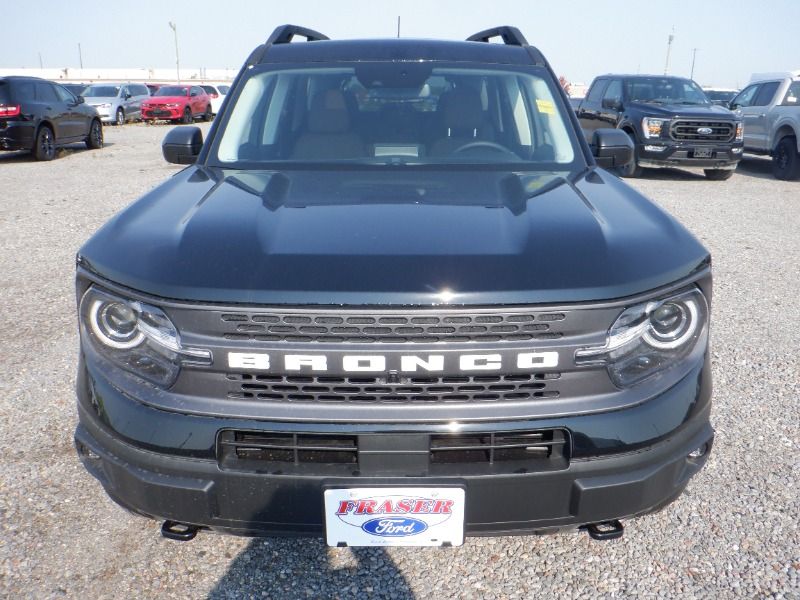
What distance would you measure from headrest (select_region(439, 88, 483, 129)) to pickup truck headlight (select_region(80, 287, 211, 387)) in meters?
1.81

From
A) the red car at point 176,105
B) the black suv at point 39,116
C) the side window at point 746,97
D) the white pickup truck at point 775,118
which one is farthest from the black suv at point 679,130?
the red car at point 176,105

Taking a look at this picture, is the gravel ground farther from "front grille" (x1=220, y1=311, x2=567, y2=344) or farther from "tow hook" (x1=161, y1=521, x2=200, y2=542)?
"front grille" (x1=220, y1=311, x2=567, y2=344)

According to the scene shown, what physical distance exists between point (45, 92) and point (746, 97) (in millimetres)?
14634

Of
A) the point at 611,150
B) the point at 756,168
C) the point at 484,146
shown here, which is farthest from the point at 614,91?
the point at 484,146

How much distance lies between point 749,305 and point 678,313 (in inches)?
161

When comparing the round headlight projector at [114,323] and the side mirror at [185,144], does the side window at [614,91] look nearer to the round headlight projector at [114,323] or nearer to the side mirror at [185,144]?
the side mirror at [185,144]

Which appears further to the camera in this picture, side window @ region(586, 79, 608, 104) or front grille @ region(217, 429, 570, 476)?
side window @ region(586, 79, 608, 104)

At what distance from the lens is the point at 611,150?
3480 millimetres

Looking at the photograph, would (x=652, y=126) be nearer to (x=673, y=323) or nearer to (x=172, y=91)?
(x=673, y=323)

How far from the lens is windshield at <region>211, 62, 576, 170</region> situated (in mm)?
3121

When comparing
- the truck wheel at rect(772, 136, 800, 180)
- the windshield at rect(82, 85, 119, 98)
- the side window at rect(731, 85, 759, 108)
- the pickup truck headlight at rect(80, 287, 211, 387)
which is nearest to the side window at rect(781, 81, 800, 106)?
the truck wheel at rect(772, 136, 800, 180)

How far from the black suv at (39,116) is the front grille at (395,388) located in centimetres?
1408

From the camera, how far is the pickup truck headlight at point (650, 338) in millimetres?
1891

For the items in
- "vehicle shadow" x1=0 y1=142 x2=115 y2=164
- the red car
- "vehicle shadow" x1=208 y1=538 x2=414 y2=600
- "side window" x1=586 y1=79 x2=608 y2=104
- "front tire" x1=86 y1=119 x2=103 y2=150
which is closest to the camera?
"vehicle shadow" x1=208 y1=538 x2=414 y2=600
